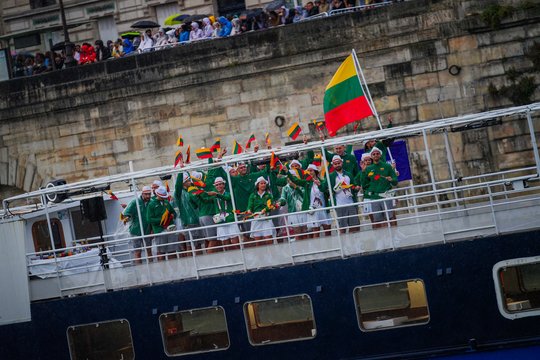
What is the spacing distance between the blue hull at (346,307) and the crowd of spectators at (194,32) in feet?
37.0

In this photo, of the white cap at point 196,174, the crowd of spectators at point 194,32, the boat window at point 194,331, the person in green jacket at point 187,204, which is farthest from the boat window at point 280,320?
the crowd of spectators at point 194,32

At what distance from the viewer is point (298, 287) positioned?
736 inches

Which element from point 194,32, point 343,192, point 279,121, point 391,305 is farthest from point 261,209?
point 194,32

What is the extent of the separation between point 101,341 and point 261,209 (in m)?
3.29

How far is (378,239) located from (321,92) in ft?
35.5

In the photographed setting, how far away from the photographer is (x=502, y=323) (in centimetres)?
1759

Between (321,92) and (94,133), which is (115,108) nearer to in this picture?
(94,133)

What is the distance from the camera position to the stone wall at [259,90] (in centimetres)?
2712

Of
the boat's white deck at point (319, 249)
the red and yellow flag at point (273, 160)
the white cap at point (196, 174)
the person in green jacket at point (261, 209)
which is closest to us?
the boat's white deck at point (319, 249)

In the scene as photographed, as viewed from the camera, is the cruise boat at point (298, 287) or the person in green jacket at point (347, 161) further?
the person in green jacket at point (347, 161)

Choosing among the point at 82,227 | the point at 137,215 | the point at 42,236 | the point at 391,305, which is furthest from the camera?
the point at 82,227

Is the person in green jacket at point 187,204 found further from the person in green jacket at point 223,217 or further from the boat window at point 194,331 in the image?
the boat window at point 194,331

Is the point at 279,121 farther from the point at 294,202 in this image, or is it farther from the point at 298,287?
the point at 298,287

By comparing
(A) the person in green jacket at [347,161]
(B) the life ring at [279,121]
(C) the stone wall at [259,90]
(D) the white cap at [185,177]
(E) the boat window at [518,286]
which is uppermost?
(C) the stone wall at [259,90]
